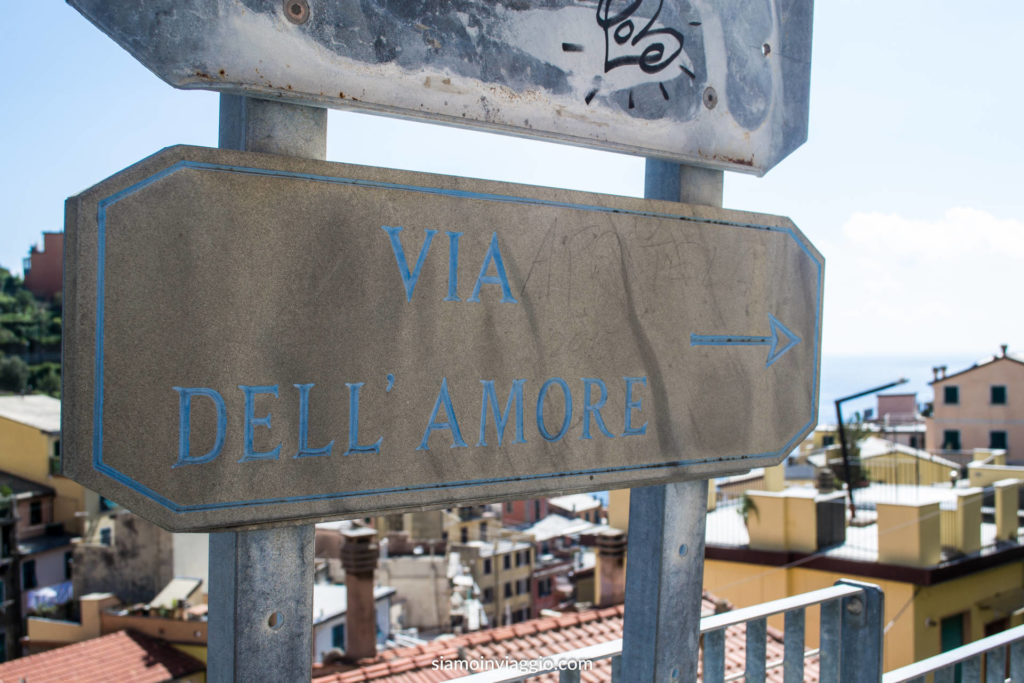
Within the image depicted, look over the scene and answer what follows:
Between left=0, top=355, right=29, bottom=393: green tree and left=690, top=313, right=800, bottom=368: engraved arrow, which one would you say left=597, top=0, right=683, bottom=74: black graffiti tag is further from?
left=0, top=355, right=29, bottom=393: green tree

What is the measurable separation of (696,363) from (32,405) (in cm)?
3612

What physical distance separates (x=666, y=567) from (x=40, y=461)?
31.9m

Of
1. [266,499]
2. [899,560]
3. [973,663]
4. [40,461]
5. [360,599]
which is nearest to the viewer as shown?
[266,499]

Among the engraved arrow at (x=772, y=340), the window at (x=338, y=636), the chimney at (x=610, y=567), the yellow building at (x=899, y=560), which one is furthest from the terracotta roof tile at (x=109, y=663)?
the engraved arrow at (x=772, y=340)

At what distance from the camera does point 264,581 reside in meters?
1.74

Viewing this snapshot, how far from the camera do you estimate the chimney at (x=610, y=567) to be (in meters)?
13.1

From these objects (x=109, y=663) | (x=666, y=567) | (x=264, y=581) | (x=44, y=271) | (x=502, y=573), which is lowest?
(x=502, y=573)

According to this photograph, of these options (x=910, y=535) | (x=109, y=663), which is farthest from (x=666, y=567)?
(x=109, y=663)

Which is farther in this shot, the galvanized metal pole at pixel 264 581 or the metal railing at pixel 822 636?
the metal railing at pixel 822 636

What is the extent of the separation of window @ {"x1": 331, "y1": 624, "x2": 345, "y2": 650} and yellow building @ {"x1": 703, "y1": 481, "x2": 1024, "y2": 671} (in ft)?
27.7

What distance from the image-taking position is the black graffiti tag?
2.25m

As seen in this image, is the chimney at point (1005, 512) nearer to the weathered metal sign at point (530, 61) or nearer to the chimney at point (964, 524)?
the chimney at point (964, 524)

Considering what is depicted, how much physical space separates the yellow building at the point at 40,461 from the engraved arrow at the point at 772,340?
1217 inches

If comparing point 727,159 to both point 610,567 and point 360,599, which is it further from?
point 610,567
